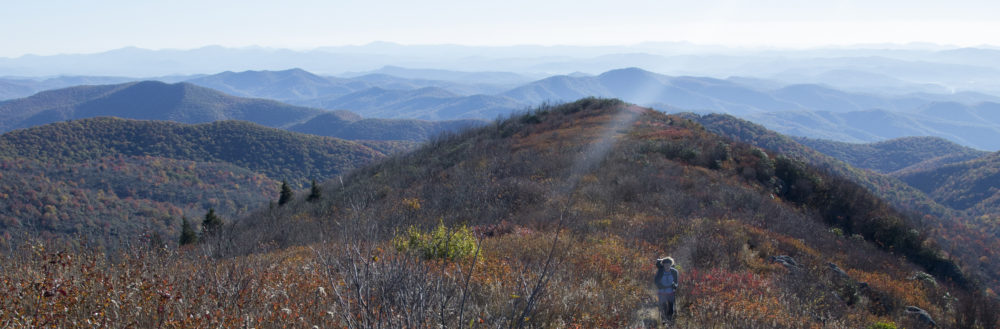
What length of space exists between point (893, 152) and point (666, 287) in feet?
466

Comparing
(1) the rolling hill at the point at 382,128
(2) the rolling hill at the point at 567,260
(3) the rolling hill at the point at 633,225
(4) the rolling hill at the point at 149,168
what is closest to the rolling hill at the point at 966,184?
(3) the rolling hill at the point at 633,225

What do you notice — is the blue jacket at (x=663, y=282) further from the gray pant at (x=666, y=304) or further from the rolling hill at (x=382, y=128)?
the rolling hill at (x=382, y=128)

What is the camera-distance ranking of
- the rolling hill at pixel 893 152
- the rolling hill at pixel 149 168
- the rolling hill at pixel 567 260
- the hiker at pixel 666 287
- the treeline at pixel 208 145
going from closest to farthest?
the rolling hill at pixel 567 260 → the hiker at pixel 666 287 → the rolling hill at pixel 149 168 → the treeline at pixel 208 145 → the rolling hill at pixel 893 152

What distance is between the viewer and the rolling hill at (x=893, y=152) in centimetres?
10331

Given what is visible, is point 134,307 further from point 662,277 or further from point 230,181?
point 230,181

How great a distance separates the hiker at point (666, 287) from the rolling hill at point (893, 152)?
11524 centimetres

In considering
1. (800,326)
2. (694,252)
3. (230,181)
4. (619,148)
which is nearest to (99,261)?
(800,326)

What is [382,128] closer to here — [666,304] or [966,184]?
[966,184]

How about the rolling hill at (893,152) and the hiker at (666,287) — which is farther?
the rolling hill at (893,152)

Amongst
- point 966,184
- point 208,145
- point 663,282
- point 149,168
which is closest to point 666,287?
point 663,282

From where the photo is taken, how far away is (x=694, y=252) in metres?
7.09

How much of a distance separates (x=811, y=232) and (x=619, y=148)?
8.26 m

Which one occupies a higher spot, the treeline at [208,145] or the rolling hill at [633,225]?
the rolling hill at [633,225]

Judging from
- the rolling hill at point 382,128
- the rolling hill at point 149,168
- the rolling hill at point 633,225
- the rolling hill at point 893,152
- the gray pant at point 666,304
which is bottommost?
the rolling hill at point 893,152
